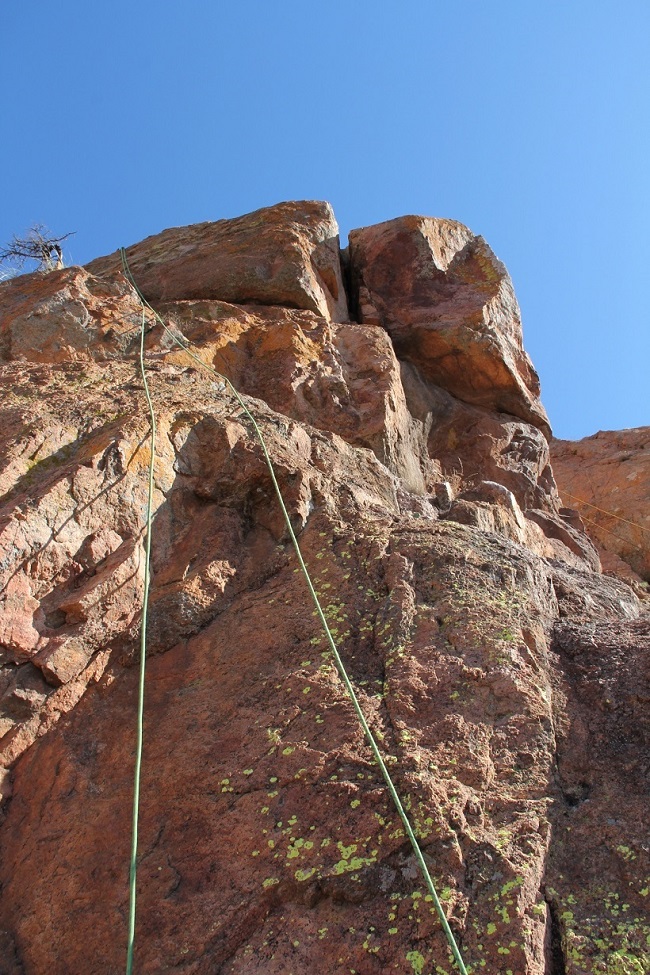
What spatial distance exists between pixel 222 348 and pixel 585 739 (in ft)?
23.5

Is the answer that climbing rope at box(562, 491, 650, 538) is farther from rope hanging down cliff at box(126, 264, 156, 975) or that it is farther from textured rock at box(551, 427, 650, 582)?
rope hanging down cliff at box(126, 264, 156, 975)

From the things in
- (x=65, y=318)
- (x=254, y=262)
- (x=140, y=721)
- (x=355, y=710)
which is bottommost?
(x=140, y=721)

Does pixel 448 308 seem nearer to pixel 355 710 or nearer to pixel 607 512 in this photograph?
pixel 607 512

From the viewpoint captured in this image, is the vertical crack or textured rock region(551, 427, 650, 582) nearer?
the vertical crack

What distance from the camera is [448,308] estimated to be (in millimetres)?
13391

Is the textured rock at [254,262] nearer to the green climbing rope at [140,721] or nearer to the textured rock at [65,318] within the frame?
the textured rock at [65,318]

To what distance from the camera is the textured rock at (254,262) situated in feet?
40.9

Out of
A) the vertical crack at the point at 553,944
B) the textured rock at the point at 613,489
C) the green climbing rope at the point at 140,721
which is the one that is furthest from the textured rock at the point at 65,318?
the textured rock at the point at 613,489

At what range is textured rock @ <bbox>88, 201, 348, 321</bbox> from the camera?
1248cm

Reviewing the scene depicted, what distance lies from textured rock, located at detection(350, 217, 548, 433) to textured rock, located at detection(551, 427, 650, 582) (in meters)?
4.23

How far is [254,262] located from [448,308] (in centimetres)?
319

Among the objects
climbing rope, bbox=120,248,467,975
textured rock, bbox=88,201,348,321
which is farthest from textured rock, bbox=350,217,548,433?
climbing rope, bbox=120,248,467,975

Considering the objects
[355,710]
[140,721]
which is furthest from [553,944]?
[140,721]

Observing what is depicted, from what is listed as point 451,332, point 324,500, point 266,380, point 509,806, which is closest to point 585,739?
point 509,806
